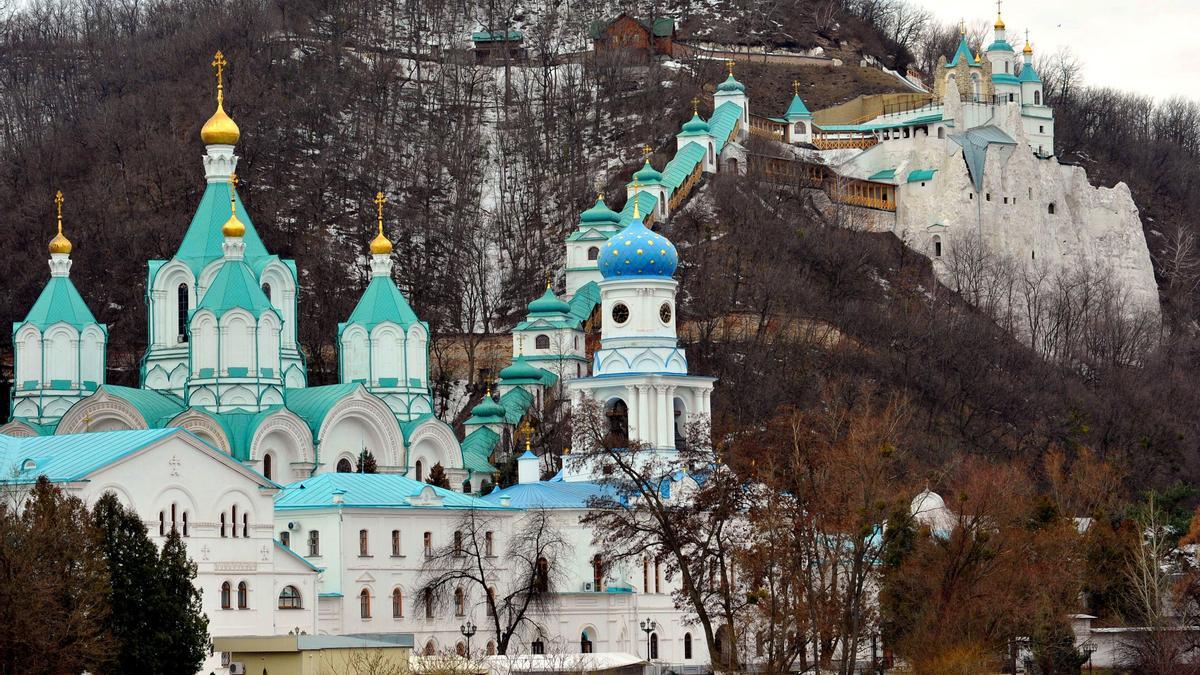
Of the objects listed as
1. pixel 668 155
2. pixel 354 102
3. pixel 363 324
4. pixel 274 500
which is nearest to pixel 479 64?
pixel 354 102

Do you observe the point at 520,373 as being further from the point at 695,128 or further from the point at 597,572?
the point at 597,572

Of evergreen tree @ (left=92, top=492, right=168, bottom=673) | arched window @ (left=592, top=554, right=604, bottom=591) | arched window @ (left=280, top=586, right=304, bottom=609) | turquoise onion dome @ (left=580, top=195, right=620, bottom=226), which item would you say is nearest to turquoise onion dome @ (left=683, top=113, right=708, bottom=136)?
turquoise onion dome @ (left=580, top=195, right=620, bottom=226)

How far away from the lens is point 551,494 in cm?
5662

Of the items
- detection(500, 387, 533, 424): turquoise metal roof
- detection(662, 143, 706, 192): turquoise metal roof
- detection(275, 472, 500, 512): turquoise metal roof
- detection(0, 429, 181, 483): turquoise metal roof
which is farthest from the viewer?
detection(662, 143, 706, 192): turquoise metal roof

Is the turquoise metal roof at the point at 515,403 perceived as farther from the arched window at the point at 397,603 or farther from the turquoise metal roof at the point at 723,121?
the arched window at the point at 397,603

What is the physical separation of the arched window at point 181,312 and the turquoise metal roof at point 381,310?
450 cm

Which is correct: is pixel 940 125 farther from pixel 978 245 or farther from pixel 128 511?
pixel 128 511

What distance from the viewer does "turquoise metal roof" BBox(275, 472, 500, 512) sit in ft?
176

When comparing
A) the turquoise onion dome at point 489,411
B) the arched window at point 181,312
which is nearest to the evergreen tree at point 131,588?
the arched window at point 181,312

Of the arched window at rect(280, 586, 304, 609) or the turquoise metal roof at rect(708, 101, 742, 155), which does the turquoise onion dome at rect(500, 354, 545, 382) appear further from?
the arched window at rect(280, 586, 304, 609)

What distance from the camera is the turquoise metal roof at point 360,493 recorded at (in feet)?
176

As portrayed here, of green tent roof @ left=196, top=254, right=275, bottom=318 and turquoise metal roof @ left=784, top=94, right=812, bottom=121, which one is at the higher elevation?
turquoise metal roof @ left=784, top=94, right=812, bottom=121

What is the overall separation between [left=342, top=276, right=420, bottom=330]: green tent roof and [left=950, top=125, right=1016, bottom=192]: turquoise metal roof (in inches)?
1183

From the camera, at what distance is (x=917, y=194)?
9200 cm
